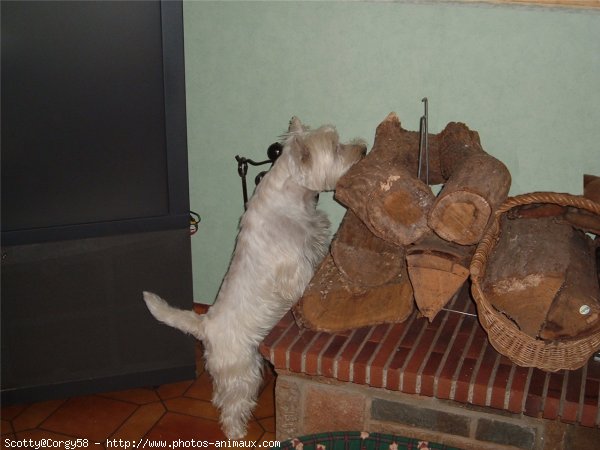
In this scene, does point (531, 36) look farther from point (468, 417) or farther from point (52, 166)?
point (52, 166)

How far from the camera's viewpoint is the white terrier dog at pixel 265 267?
2.47 m

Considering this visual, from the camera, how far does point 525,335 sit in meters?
1.98

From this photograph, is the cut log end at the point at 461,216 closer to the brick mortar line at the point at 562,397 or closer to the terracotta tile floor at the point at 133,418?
the brick mortar line at the point at 562,397

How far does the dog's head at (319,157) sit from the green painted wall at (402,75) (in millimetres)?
569

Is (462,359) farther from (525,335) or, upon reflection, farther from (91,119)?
(91,119)

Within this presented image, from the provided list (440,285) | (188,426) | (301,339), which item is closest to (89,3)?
(301,339)

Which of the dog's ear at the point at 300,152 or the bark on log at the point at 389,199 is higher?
the dog's ear at the point at 300,152

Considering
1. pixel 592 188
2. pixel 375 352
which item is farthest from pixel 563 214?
pixel 375 352

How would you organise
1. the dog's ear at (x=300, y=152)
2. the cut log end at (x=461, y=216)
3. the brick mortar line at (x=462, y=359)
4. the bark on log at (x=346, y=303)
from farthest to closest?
the dog's ear at (x=300, y=152), the bark on log at (x=346, y=303), the brick mortar line at (x=462, y=359), the cut log end at (x=461, y=216)

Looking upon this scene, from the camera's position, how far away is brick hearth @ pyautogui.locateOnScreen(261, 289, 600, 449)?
6.62 ft

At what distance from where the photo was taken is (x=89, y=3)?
2.29m

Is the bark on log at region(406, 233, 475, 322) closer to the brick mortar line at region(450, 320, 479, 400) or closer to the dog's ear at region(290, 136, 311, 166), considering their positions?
the brick mortar line at region(450, 320, 479, 400)

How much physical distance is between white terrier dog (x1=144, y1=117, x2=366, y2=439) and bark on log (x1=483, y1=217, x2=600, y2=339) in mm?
725

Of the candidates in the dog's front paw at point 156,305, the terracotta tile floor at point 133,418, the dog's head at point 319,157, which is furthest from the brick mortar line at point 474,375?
the dog's front paw at point 156,305
